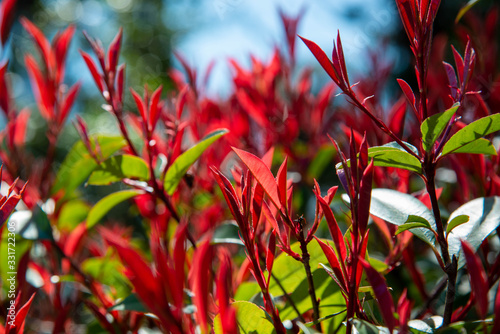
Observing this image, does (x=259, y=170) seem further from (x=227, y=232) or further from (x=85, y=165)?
(x=85, y=165)

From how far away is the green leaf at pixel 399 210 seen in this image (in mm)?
550

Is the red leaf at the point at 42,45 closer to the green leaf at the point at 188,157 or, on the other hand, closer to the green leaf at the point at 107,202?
the green leaf at the point at 107,202

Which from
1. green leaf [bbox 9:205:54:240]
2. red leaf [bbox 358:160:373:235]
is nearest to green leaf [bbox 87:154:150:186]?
green leaf [bbox 9:205:54:240]

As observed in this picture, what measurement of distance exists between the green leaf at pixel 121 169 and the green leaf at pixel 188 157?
0.15 feet

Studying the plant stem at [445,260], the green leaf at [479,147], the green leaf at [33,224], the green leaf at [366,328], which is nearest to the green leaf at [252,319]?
the green leaf at [366,328]

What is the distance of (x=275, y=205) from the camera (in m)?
0.50

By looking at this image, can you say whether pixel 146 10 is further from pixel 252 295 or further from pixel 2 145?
pixel 252 295

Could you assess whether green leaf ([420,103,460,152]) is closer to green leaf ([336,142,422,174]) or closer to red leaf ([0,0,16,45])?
green leaf ([336,142,422,174])

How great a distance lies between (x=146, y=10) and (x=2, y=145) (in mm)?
6098

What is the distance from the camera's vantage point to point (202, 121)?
1.18 m

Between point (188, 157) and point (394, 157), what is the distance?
34cm

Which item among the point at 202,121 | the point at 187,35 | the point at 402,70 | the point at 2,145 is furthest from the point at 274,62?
the point at 187,35

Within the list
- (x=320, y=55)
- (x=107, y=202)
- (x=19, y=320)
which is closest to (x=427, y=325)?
(x=320, y=55)

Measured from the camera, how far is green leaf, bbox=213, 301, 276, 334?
0.50 meters
